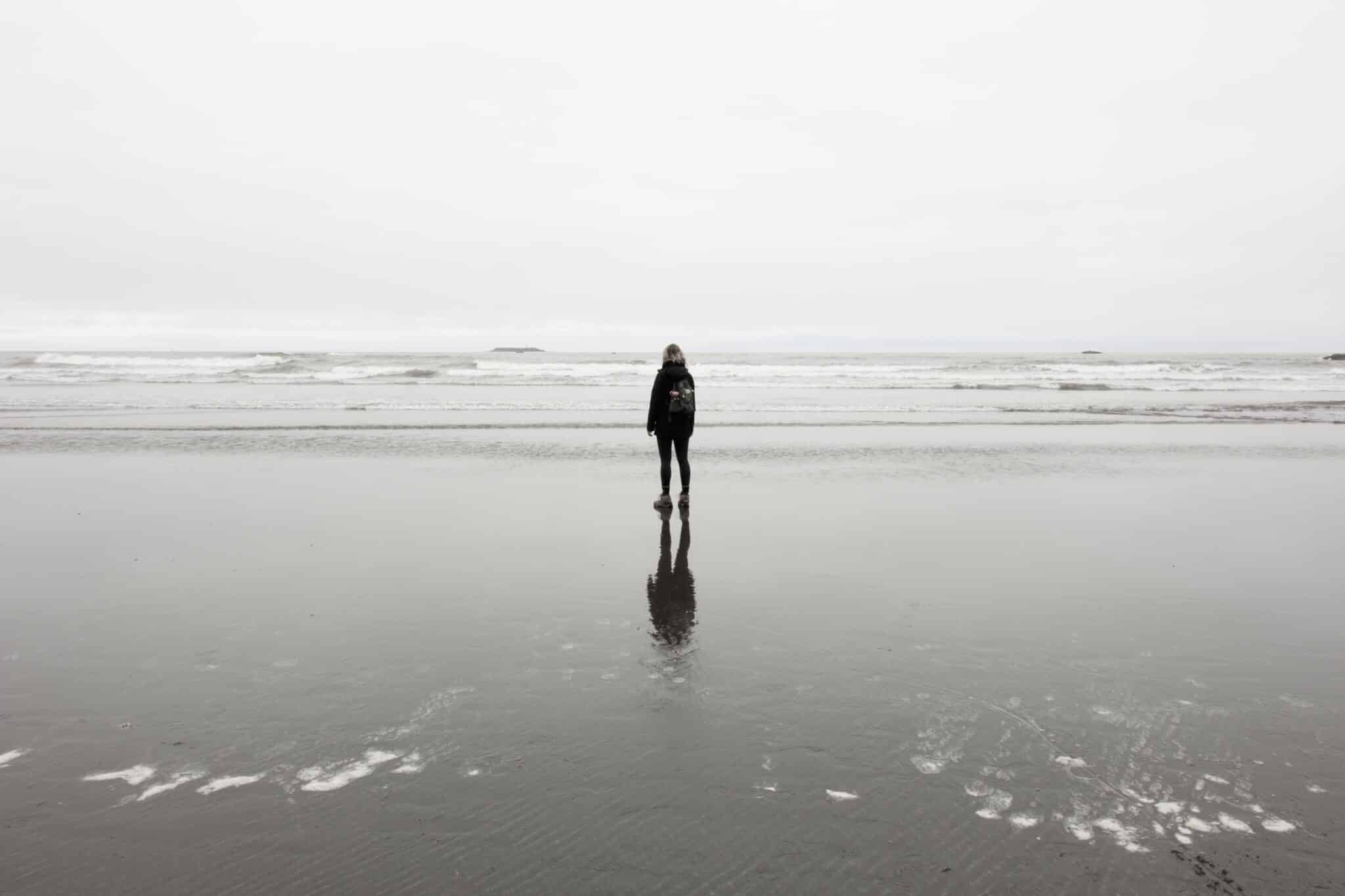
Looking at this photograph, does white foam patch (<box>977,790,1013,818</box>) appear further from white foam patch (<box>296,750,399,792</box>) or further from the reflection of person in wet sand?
white foam patch (<box>296,750,399,792</box>)

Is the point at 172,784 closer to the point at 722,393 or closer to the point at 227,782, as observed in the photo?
the point at 227,782

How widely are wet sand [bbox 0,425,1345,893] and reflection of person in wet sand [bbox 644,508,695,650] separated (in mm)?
61

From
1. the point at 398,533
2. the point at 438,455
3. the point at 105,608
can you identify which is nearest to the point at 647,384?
the point at 438,455

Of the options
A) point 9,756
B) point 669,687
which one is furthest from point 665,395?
point 9,756

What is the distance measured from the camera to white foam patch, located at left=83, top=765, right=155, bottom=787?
372 cm

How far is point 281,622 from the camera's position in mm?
5910

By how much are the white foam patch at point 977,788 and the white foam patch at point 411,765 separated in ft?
8.59

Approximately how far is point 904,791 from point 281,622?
4677 millimetres

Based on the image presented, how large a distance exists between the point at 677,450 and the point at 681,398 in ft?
2.40

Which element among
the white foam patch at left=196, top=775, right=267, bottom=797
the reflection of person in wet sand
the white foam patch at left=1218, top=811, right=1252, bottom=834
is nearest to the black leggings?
the reflection of person in wet sand

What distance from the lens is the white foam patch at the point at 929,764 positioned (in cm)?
381

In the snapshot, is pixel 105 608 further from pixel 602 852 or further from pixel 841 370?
pixel 841 370

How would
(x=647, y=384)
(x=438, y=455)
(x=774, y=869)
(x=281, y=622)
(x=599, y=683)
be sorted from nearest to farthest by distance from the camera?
(x=774, y=869) → (x=599, y=683) → (x=281, y=622) → (x=438, y=455) → (x=647, y=384)

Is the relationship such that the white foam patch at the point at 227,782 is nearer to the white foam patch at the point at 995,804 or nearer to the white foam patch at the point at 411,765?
the white foam patch at the point at 411,765
